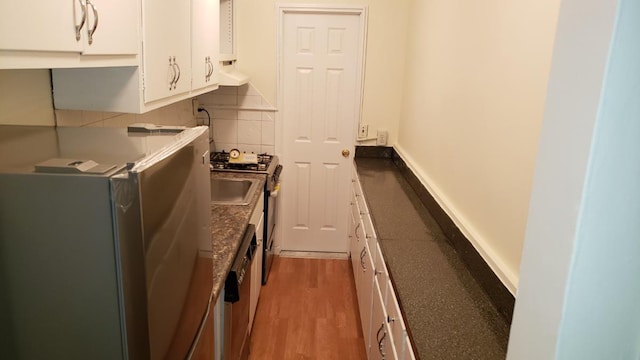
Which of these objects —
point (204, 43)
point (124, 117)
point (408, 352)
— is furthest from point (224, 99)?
point (408, 352)

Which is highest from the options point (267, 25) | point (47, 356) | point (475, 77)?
point (267, 25)

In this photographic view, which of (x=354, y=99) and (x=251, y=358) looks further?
(x=354, y=99)

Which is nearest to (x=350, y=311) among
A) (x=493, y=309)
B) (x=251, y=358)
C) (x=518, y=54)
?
(x=251, y=358)

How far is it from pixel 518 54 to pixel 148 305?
1.47 m

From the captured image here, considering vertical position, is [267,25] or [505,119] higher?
[267,25]

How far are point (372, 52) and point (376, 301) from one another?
230cm

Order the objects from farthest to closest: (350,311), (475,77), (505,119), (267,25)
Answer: (267,25)
(350,311)
(475,77)
(505,119)

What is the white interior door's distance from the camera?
3867mm

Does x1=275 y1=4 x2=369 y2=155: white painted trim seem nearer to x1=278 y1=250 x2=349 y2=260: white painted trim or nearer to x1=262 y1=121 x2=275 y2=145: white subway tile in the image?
x1=262 y1=121 x2=275 y2=145: white subway tile

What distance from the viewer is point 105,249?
3.00ft

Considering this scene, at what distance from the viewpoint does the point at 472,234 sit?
2047mm

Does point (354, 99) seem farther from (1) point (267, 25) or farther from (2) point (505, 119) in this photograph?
(2) point (505, 119)

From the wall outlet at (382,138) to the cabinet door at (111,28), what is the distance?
104 inches

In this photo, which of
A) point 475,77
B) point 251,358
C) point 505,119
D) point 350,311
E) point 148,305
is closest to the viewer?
point 148,305
